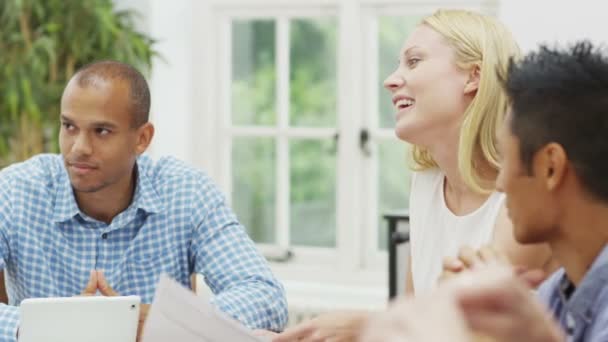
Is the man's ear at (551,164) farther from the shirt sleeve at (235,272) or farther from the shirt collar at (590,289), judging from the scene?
the shirt sleeve at (235,272)

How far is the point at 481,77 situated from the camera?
5.79 feet

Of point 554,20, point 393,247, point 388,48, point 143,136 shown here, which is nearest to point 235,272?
point 143,136

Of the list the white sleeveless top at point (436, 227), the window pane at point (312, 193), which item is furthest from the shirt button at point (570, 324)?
the window pane at point (312, 193)

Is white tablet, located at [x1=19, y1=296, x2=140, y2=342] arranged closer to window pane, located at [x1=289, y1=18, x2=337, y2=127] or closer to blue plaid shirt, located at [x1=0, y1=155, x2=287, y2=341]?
blue plaid shirt, located at [x1=0, y1=155, x2=287, y2=341]

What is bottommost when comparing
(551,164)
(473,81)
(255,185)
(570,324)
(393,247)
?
(393,247)

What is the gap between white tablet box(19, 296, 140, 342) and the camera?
4.82ft

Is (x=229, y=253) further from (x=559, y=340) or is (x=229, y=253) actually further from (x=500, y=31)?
(x=559, y=340)

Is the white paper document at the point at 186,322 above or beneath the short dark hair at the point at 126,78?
beneath

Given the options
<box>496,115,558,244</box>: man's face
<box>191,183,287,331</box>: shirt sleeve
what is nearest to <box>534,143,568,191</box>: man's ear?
<box>496,115,558,244</box>: man's face

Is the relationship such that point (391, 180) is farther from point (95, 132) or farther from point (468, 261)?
point (468, 261)

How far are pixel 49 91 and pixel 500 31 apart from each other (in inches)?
88.3

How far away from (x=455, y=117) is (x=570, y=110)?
719mm

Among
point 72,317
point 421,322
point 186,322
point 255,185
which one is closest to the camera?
point 421,322

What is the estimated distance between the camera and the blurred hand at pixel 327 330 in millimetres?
1432
